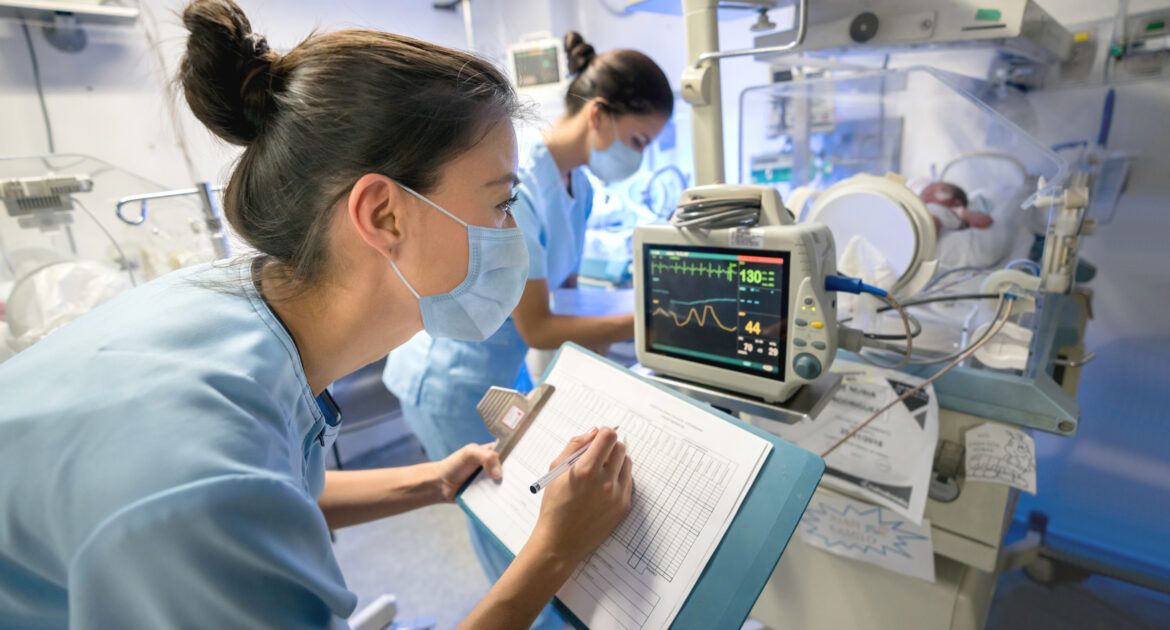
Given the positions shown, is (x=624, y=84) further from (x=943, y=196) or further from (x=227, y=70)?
(x=227, y=70)

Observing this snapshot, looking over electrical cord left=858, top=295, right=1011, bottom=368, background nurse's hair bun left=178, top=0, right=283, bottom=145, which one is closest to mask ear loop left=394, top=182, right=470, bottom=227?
background nurse's hair bun left=178, top=0, right=283, bottom=145

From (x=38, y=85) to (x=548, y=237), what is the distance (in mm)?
2236

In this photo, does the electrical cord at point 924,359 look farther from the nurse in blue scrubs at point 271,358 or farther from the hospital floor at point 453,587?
the hospital floor at point 453,587

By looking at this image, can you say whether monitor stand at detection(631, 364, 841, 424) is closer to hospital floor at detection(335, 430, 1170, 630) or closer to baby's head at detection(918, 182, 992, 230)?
baby's head at detection(918, 182, 992, 230)

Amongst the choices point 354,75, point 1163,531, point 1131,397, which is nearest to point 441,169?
point 354,75

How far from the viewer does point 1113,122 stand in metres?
1.76

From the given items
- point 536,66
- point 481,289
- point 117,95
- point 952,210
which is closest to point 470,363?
point 481,289

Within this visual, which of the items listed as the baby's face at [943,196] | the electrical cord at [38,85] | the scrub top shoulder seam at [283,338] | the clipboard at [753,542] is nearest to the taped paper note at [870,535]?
the clipboard at [753,542]

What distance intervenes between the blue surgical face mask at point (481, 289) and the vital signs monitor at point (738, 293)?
0.88 feet

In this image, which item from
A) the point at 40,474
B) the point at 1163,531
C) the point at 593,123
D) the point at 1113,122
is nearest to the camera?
the point at 40,474

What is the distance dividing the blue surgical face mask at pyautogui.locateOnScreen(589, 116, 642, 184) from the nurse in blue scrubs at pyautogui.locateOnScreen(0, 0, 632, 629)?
2.49 ft

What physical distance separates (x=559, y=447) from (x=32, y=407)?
0.60 m

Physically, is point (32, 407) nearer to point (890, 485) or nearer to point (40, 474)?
point (40, 474)

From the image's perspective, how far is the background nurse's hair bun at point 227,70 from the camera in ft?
2.23
